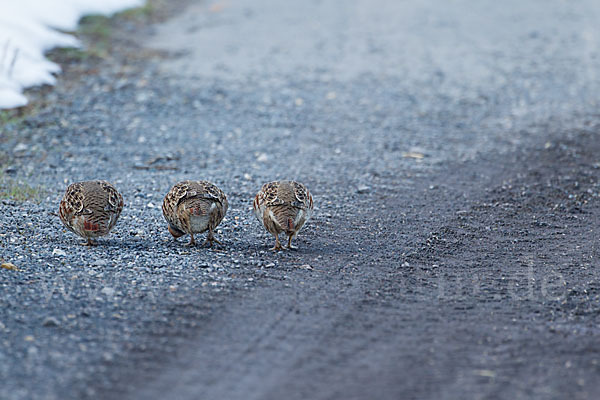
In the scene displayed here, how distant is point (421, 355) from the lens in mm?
5160

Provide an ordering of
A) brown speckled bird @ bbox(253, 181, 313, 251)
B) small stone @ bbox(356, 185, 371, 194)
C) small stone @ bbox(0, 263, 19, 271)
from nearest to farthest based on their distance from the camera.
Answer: small stone @ bbox(0, 263, 19, 271)
brown speckled bird @ bbox(253, 181, 313, 251)
small stone @ bbox(356, 185, 371, 194)

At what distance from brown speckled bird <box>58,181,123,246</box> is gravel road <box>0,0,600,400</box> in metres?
0.21

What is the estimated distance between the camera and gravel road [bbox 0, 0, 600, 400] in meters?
4.98

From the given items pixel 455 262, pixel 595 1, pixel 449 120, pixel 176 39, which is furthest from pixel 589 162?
pixel 595 1

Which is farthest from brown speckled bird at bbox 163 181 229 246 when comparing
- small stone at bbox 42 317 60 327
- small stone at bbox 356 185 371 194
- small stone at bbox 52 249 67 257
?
small stone at bbox 356 185 371 194

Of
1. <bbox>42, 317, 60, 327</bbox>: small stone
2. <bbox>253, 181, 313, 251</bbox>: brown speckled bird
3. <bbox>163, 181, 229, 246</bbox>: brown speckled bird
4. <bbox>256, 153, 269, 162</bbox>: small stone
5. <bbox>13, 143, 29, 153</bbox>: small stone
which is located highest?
<bbox>256, 153, 269, 162</bbox>: small stone

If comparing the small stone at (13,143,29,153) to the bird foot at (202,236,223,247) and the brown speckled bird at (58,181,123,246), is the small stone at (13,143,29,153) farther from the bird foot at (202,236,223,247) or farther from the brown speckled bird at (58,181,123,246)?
the bird foot at (202,236,223,247)

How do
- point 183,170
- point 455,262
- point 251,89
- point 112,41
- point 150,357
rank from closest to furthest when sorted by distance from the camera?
point 150,357 < point 455,262 < point 183,170 < point 251,89 < point 112,41

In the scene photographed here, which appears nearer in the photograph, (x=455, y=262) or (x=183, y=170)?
(x=455, y=262)

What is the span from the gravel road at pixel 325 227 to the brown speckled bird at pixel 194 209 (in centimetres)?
24

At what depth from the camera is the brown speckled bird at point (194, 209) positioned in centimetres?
712

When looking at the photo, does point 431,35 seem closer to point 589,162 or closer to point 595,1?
point 595,1

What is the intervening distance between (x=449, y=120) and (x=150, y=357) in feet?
28.2

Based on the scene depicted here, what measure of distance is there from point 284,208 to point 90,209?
1906 mm
